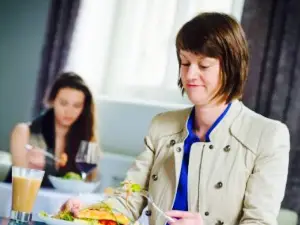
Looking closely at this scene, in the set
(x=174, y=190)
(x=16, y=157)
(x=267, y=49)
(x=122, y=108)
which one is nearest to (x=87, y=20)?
(x=122, y=108)

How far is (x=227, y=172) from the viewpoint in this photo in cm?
143

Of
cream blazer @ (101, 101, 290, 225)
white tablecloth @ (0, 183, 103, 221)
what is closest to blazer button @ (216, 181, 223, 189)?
cream blazer @ (101, 101, 290, 225)

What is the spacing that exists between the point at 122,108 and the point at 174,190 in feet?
4.99

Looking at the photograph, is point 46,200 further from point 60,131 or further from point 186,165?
point 186,165

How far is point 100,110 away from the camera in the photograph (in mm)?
2963

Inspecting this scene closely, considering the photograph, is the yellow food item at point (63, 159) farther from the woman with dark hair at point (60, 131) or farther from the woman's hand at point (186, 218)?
the woman's hand at point (186, 218)

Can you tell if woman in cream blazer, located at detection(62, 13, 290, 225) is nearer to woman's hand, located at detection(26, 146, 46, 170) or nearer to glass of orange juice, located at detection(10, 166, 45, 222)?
glass of orange juice, located at detection(10, 166, 45, 222)

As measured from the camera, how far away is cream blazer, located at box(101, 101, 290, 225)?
4.45 feet

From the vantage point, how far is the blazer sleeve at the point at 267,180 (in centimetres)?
132

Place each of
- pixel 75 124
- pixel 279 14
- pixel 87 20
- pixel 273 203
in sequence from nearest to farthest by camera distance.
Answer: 1. pixel 273 203
2. pixel 279 14
3. pixel 75 124
4. pixel 87 20

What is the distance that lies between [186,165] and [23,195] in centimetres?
45

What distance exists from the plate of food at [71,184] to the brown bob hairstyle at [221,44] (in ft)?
3.77

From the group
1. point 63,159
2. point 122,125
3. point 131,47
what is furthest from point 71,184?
point 131,47

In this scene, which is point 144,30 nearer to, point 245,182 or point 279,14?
point 279,14
